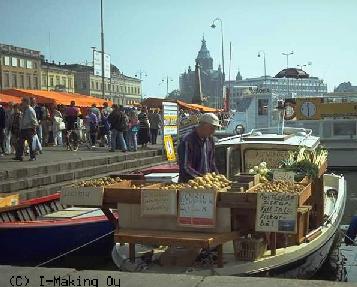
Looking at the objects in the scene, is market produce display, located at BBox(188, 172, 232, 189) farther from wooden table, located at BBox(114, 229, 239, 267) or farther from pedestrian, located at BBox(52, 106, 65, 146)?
pedestrian, located at BBox(52, 106, 65, 146)

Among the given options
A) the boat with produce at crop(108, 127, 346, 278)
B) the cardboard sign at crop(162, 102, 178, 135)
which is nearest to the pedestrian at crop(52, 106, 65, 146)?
the cardboard sign at crop(162, 102, 178, 135)

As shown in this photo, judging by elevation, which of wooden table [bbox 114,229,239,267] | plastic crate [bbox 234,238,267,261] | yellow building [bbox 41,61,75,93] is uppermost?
yellow building [bbox 41,61,75,93]

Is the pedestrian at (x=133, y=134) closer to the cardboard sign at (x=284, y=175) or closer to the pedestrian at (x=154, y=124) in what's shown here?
the pedestrian at (x=154, y=124)

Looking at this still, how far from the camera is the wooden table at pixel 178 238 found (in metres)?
5.84

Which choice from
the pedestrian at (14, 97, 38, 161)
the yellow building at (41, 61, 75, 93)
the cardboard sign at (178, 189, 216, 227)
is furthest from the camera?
the yellow building at (41, 61, 75, 93)

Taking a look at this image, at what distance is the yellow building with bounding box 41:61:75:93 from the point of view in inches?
4310

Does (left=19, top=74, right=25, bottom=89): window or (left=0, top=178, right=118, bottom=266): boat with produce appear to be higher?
(left=19, top=74, right=25, bottom=89): window

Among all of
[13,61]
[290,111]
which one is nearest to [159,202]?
[290,111]

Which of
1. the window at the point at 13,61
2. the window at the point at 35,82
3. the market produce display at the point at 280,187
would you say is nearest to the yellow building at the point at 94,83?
the window at the point at 35,82

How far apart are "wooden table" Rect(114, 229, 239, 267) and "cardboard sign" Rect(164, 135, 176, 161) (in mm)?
11987

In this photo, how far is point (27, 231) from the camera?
9.11m

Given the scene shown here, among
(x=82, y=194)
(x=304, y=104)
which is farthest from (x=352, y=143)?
(x=82, y=194)

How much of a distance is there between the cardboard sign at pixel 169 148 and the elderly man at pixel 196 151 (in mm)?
10722

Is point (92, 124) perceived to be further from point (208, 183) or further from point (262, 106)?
point (208, 183)
